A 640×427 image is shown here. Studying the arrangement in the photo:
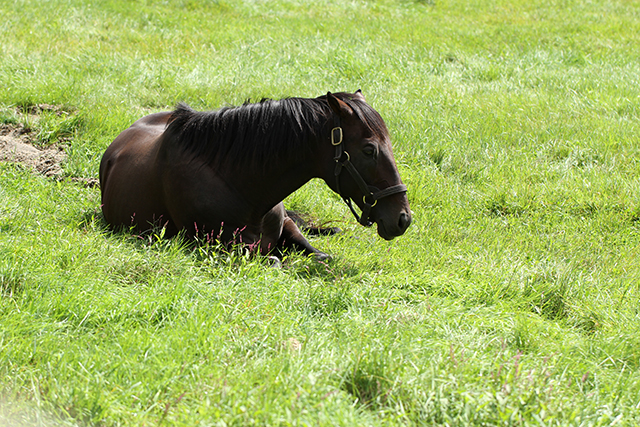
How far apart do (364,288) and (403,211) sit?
0.64 meters

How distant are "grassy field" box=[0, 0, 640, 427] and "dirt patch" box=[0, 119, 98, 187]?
136 mm

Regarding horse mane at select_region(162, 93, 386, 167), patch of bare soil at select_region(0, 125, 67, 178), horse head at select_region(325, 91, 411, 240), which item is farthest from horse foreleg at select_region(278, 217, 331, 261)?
patch of bare soil at select_region(0, 125, 67, 178)

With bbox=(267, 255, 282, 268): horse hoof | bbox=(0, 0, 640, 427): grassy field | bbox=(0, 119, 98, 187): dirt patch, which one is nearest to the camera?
bbox=(0, 0, 640, 427): grassy field

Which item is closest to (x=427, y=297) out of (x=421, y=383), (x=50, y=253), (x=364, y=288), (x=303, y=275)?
(x=364, y=288)

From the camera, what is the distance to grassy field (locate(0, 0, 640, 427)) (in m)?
2.47

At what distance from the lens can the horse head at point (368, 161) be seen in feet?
13.0

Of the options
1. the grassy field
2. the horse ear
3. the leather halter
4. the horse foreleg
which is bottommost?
the horse foreleg

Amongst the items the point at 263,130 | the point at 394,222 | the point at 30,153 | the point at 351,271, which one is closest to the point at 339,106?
the point at 263,130

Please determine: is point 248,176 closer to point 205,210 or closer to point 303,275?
point 205,210

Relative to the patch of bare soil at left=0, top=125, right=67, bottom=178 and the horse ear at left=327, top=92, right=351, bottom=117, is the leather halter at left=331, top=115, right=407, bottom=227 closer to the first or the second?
the horse ear at left=327, top=92, right=351, bottom=117

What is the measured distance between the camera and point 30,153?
6.52 metres

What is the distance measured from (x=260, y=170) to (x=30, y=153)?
3.79 meters

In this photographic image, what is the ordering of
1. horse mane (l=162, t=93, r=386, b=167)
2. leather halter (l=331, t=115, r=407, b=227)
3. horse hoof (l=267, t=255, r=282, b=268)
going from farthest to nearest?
horse hoof (l=267, t=255, r=282, b=268) < horse mane (l=162, t=93, r=386, b=167) < leather halter (l=331, t=115, r=407, b=227)

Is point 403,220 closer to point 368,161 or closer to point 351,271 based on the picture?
point 368,161
